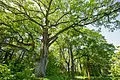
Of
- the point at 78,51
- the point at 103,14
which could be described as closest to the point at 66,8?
the point at 103,14

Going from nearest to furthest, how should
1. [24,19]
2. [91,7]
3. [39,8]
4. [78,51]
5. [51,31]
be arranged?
[91,7] → [24,19] → [39,8] → [51,31] → [78,51]

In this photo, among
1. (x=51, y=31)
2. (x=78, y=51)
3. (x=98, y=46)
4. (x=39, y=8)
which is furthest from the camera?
(x=78, y=51)

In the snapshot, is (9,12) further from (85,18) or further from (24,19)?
(85,18)

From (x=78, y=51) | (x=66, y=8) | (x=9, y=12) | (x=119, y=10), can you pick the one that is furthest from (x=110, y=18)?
(x=78, y=51)

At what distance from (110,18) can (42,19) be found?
22.0 feet

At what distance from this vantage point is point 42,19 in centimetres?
1608

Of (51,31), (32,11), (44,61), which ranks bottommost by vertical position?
(44,61)

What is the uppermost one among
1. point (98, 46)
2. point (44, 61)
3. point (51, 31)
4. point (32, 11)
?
point (32, 11)

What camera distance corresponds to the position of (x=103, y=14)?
495 inches

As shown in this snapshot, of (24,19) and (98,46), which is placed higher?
(24,19)

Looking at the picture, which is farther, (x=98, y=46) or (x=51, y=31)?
(x=98, y=46)

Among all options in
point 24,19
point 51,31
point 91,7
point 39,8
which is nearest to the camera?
point 91,7

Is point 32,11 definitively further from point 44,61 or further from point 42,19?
point 44,61

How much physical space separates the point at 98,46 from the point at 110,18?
742 centimetres
